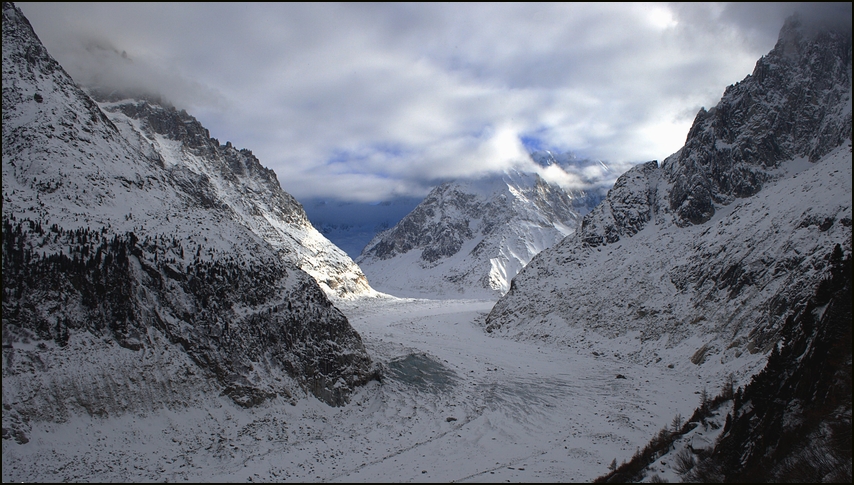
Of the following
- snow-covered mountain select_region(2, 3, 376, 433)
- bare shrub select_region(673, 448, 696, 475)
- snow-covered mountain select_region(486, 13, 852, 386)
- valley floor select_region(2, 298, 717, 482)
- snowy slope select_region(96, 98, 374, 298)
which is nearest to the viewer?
bare shrub select_region(673, 448, 696, 475)

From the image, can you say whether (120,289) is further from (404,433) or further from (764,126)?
(764,126)

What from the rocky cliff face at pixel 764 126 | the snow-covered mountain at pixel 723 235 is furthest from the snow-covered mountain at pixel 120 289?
the rocky cliff face at pixel 764 126

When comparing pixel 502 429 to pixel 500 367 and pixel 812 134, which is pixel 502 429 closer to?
pixel 500 367

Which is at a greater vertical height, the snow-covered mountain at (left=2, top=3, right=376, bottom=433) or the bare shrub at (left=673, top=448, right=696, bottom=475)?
the snow-covered mountain at (left=2, top=3, right=376, bottom=433)

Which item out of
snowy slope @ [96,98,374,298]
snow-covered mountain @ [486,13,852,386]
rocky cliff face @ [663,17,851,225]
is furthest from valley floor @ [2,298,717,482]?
snowy slope @ [96,98,374,298]

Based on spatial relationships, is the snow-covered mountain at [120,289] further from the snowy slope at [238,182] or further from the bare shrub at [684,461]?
the snowy slope at [238,182]

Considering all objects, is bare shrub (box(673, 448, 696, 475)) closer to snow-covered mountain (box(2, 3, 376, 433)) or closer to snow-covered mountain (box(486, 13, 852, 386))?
snow-covered mountain (box(486, 13, 852, 386))

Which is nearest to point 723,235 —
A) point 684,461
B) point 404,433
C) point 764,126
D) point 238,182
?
point 764,126
